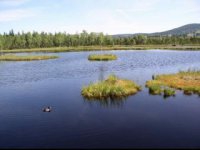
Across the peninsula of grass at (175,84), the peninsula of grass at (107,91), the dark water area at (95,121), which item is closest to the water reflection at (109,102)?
the dark water area at (95,121)

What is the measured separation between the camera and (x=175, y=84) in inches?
2142

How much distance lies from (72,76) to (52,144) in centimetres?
4322

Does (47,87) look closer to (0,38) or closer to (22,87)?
(22,87)

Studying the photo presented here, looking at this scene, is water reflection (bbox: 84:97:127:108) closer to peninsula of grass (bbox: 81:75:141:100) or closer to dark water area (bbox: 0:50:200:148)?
dark water area (bbox: 0:50:200:148)

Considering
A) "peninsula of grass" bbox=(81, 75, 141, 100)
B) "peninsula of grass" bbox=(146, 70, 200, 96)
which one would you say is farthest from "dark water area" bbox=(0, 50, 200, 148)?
"peninsula of grass" bbox=(146, 70, 200, 96)

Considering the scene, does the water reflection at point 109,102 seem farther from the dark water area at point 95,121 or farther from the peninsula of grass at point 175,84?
the peninsula of grass at point 175,84

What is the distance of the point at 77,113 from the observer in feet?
127

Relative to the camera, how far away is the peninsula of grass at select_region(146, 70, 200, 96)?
49344 millimetres

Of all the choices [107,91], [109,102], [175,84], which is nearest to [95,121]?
[109,102]

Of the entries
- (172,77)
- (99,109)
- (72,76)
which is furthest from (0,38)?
(99,109)

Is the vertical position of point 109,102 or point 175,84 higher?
point 175,84

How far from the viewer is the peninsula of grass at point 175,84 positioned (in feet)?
162

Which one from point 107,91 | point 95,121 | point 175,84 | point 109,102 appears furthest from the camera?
point 175,84

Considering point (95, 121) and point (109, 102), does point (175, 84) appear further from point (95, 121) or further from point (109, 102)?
point (95, 121)
